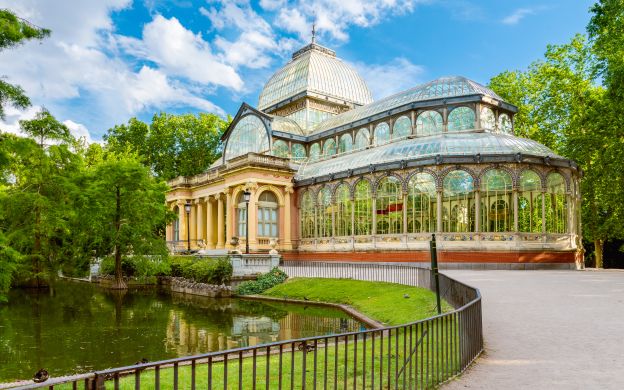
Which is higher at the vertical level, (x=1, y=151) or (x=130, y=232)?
(x=1, y=151)

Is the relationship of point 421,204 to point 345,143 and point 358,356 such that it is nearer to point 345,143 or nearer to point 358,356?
point 345,143

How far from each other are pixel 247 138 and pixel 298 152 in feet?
15.6

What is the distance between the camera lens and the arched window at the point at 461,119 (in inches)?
1294

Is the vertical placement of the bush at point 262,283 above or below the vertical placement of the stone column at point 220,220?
below

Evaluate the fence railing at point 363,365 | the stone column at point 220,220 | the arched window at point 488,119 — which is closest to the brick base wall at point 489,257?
the arched window at point 488,119

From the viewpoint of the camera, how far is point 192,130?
55500 mm

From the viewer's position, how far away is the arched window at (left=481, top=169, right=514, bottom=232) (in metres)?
27.8

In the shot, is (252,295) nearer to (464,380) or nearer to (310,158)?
(464,380)

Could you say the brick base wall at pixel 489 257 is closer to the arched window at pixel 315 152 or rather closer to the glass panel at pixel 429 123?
the glass panel at pixel 429 123

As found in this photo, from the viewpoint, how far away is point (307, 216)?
3725 cm

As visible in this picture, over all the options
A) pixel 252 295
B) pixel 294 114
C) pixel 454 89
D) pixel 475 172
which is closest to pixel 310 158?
pixel 294 114

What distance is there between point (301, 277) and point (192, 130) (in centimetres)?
3527

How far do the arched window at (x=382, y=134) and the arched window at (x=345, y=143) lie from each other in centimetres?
252

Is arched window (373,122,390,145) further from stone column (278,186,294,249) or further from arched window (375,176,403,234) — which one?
stone column (278,186,294,249)
